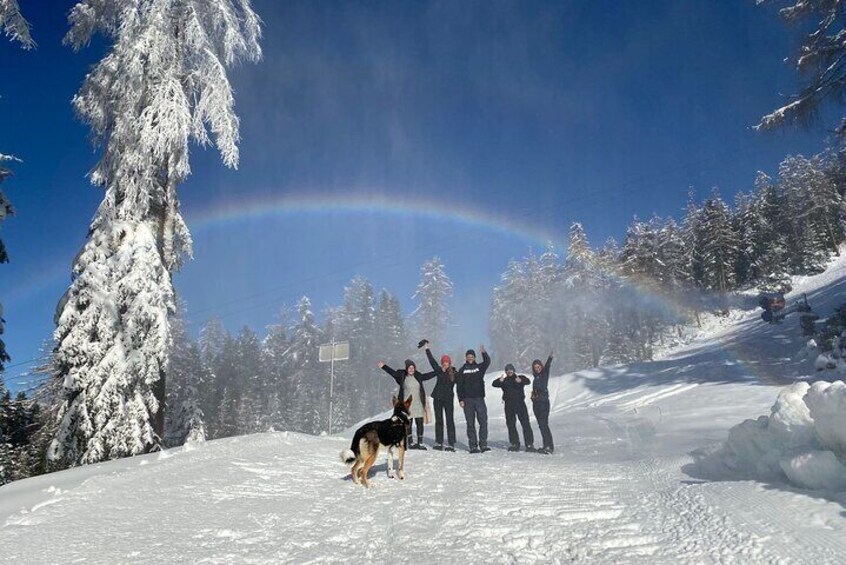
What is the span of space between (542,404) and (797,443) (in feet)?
21.0

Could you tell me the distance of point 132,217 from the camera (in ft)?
40.5

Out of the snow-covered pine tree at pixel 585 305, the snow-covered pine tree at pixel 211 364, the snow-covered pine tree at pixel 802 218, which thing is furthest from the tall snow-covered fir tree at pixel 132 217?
the snow-covered pine tree at pixel 802 218

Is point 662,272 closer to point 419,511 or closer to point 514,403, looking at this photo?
point 514,403

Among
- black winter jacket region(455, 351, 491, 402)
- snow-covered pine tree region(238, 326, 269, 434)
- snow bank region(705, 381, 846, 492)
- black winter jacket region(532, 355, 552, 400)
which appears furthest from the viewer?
snow-covered pine tree region(238, 326, 269, 434)

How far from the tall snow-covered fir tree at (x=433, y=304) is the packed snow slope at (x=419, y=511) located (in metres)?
59.0

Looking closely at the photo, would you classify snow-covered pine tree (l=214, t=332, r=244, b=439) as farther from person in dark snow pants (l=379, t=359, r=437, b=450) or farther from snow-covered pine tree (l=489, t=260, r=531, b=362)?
person in dark snow pants (l=379, t=359, r=437, b=450)

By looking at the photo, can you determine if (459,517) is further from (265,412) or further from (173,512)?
(265,412)

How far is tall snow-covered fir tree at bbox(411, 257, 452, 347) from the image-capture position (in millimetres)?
68938

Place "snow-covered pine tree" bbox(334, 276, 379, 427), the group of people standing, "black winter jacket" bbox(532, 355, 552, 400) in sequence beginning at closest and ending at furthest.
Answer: the group of people standing → "black winter jacket" bbox(532, 355, 552, 400) → "snow-covered pine tree" bbox(334, 276, 379, 427)

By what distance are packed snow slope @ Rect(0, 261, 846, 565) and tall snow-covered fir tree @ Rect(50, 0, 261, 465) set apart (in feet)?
11.7

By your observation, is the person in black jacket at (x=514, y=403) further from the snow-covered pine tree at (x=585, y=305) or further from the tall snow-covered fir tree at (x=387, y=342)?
the tall snow-covered fir tree at (x=387, y=342)

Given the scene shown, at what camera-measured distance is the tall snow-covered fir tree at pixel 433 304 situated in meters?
68.9

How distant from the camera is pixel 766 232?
60.5m

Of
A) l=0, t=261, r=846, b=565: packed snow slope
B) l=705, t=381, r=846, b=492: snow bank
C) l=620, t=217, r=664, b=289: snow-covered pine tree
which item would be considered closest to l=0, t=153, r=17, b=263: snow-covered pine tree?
l=0, t=261, r=846, b=565: packed snow slope
